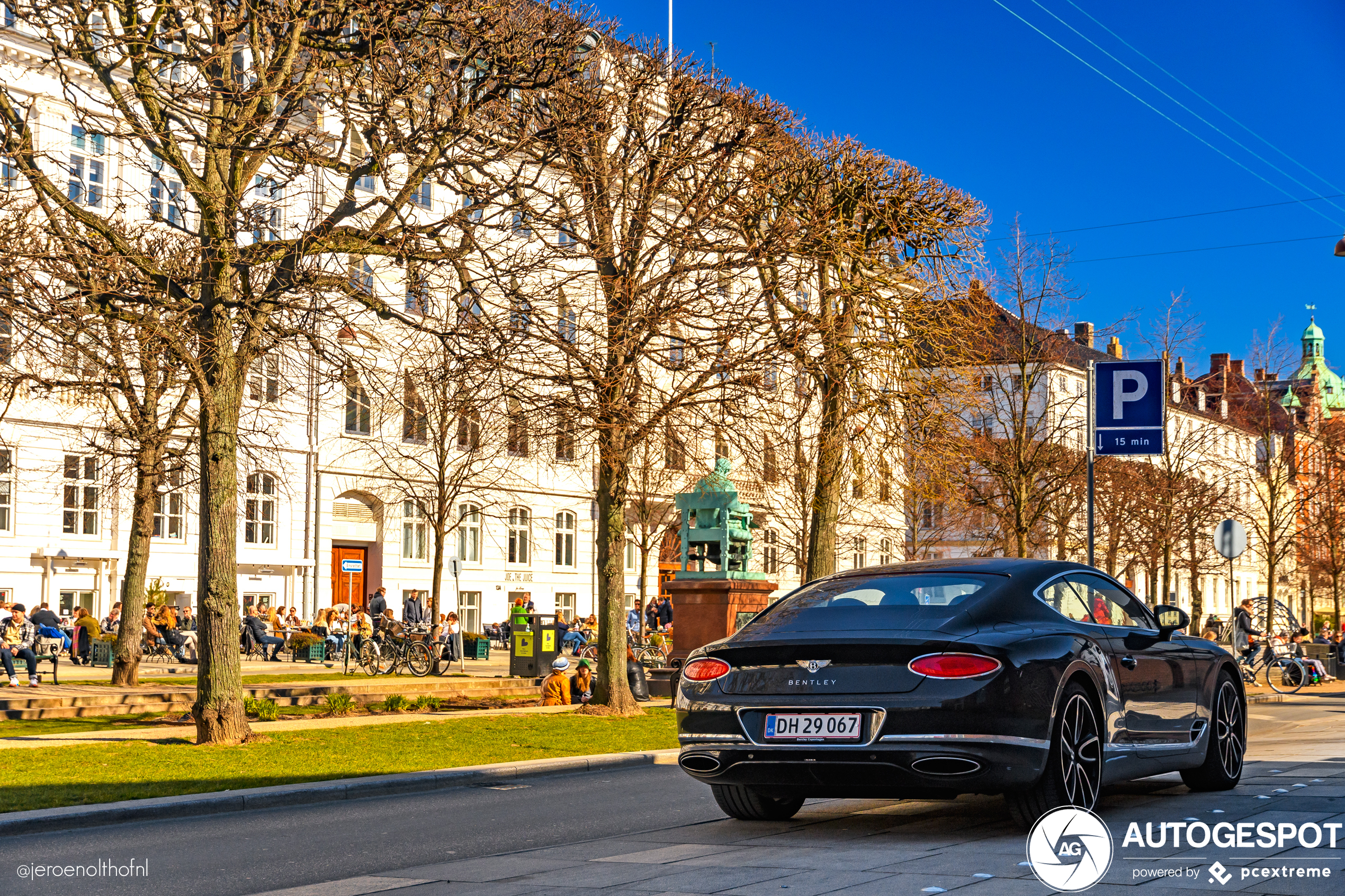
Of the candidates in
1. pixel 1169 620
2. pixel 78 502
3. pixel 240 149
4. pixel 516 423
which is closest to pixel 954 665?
pixel 1169 620

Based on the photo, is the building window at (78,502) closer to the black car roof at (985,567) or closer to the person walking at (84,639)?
the person walking at (84,639)

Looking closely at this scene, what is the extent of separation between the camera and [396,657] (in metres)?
29.5

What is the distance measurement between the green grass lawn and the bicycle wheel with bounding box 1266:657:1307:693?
1334 cm

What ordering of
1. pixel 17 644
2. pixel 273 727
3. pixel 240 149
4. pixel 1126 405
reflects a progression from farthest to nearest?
pixel 17 644, pixel 273 727, pixel 1126 405, pixel 240 149

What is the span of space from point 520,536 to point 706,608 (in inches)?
1092

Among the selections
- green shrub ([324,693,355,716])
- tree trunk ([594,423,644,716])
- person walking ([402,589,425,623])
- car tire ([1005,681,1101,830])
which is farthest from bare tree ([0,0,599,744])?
person walking ([402,589,425,623])

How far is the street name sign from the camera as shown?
655 inches

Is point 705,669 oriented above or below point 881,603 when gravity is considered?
below

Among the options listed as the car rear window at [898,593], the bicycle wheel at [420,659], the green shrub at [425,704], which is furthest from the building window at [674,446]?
the car rear window at [898,593]

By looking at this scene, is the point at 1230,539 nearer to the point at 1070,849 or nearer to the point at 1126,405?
the point at 1126,405

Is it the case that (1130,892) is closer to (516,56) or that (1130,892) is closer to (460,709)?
(516,56)

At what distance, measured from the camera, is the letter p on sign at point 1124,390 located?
659 inches

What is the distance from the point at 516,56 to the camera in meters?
15.4

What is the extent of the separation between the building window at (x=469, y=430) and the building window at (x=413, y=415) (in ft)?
2.09
